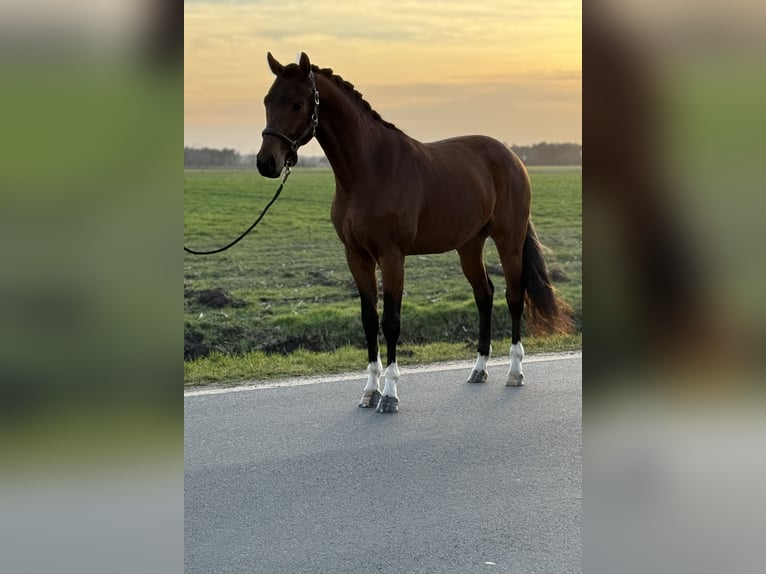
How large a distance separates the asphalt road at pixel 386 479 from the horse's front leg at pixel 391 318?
108 mm

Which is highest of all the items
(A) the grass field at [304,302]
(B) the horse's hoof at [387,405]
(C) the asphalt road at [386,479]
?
(A) the grass field at [304,302]

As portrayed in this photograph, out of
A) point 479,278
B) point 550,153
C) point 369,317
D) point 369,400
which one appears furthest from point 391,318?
point 550,153

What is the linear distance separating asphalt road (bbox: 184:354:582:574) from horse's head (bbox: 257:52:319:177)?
4.66ft

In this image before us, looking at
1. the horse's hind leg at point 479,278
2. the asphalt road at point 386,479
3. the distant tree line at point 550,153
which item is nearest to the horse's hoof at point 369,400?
the asphalt road at point 386,479

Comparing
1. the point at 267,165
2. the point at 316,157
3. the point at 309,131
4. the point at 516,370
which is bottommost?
the point at 516,370

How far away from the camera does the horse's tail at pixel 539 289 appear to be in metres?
6.55

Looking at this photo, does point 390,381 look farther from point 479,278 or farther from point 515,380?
point 479,278

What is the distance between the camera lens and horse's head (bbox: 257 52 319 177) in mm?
4949

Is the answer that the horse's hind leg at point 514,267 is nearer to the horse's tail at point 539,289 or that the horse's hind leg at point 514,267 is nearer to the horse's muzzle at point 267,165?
the horse's tail at point 539,289

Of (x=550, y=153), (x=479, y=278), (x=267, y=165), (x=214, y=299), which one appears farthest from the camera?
(x=550, y=153)

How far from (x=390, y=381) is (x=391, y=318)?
0.41 meters
